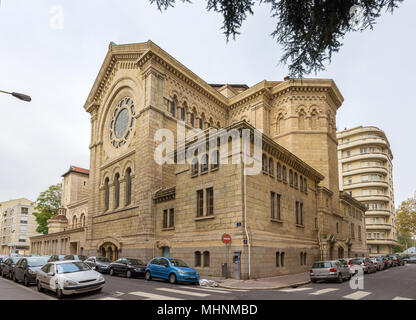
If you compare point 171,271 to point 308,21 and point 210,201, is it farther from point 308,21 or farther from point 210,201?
point 308,21

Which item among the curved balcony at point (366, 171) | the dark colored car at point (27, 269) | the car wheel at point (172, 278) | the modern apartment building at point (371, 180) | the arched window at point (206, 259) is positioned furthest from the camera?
the curved balcony at point (366, 171)

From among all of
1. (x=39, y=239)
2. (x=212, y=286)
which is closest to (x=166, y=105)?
(x=212, y=286)

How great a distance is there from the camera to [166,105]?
32.9 metres

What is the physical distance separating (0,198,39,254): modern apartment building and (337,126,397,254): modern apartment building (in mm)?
88432

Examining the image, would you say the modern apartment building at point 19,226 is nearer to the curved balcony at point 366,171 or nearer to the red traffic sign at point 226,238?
the curved balcony at point 366,171

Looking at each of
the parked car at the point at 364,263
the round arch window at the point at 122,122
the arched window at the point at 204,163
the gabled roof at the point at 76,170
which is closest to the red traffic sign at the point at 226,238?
the arched window at the point at 204,163

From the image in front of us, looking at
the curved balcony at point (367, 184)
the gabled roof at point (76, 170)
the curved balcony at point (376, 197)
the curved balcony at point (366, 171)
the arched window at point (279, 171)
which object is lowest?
the curved balcony at point (376, 197)

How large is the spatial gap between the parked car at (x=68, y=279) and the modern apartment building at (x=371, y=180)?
2600 inches

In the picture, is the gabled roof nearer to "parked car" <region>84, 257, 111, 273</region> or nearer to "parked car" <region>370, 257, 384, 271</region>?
"parked car" <region>84, 257, 111, 273</region>

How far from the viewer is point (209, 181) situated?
23.5 m

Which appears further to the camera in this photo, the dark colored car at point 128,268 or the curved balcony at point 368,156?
the curved balcony at point 368,156

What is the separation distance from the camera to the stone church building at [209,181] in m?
22.2

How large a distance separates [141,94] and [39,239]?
3966 centimetres

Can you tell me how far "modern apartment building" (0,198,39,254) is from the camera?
9819cm
